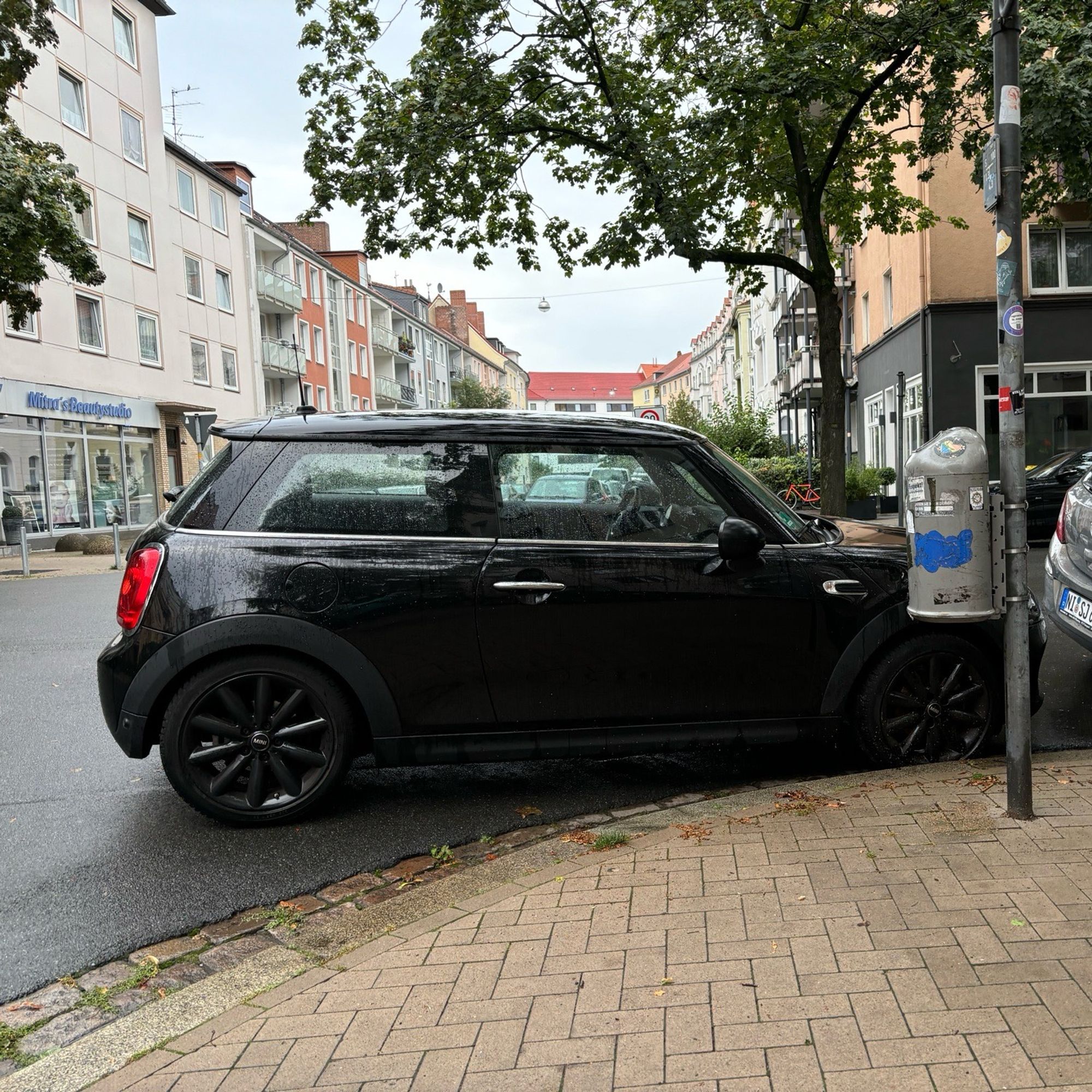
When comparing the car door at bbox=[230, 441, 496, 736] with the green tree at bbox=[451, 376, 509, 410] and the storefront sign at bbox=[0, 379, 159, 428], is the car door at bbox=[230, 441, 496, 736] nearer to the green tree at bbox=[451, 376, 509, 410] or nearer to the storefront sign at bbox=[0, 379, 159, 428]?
the storefront sign at bbox=[0, 379, 159, 428]

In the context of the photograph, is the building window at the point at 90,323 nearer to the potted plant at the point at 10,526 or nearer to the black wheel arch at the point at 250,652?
the potted plant at the point at 10,526

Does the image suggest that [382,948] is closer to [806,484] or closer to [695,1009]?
[695,1009]

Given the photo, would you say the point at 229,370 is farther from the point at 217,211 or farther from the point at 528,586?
the point at 528,586

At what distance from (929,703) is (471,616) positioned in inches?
85.0

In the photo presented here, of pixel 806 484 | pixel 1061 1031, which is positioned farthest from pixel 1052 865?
pixel 806 484

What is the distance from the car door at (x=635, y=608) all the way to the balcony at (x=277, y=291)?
136 feet

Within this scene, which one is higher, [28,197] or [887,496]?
[28,197]

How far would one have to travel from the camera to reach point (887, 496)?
25391 mm

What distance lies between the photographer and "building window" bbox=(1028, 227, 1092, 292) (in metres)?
23.2

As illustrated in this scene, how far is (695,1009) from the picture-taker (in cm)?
Result: 272

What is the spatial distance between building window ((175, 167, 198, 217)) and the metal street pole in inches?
Result: 1418

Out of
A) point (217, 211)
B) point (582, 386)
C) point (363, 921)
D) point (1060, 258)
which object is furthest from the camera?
point (582, 386)

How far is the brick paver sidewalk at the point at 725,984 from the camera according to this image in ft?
8.13

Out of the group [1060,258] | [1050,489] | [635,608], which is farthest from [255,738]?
[1060,258]
